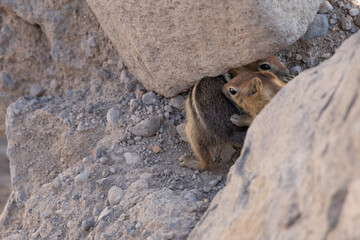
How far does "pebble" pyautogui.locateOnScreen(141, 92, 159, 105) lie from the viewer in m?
3.68

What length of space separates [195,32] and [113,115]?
107 centimetres

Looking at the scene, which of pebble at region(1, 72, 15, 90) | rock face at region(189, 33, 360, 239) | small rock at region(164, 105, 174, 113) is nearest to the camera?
rock face at region(189, 33, 360, 239)

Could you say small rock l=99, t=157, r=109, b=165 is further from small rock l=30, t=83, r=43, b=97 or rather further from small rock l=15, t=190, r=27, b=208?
small rock l=30, t=83, r=43, b=97

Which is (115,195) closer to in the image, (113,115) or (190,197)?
(190,197)

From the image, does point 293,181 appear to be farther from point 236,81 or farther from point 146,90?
point 146,90

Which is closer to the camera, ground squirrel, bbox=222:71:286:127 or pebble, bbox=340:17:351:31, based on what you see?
ground squirrel, bbox=222:71:286:127

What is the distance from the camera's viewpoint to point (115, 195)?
310 centimetres

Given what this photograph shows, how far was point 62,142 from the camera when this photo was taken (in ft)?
12.7

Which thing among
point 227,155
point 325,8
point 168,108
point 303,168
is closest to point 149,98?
point 168,108

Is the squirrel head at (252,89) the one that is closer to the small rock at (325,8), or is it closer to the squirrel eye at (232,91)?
the squirrel eye at (232,91)

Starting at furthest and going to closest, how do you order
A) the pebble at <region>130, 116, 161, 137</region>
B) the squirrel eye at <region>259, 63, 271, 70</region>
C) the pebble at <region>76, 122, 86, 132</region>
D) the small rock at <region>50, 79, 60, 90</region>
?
the small rock at <region>50, 79, 60, 90</region> < the pebble at <region>76, 122, 86, 132</region> < the pebble at <region>130, 116, 161, 137</region> < the squirrel eye at <region>259, 63, 271, 70</region>

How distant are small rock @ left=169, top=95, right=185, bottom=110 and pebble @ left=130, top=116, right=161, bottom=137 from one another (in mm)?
181

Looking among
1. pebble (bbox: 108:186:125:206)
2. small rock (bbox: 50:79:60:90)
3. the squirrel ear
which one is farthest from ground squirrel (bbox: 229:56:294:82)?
small rock (bbox: 50:79:60:90)

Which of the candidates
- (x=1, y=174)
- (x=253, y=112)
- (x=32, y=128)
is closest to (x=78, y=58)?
(x=32, y=128)
